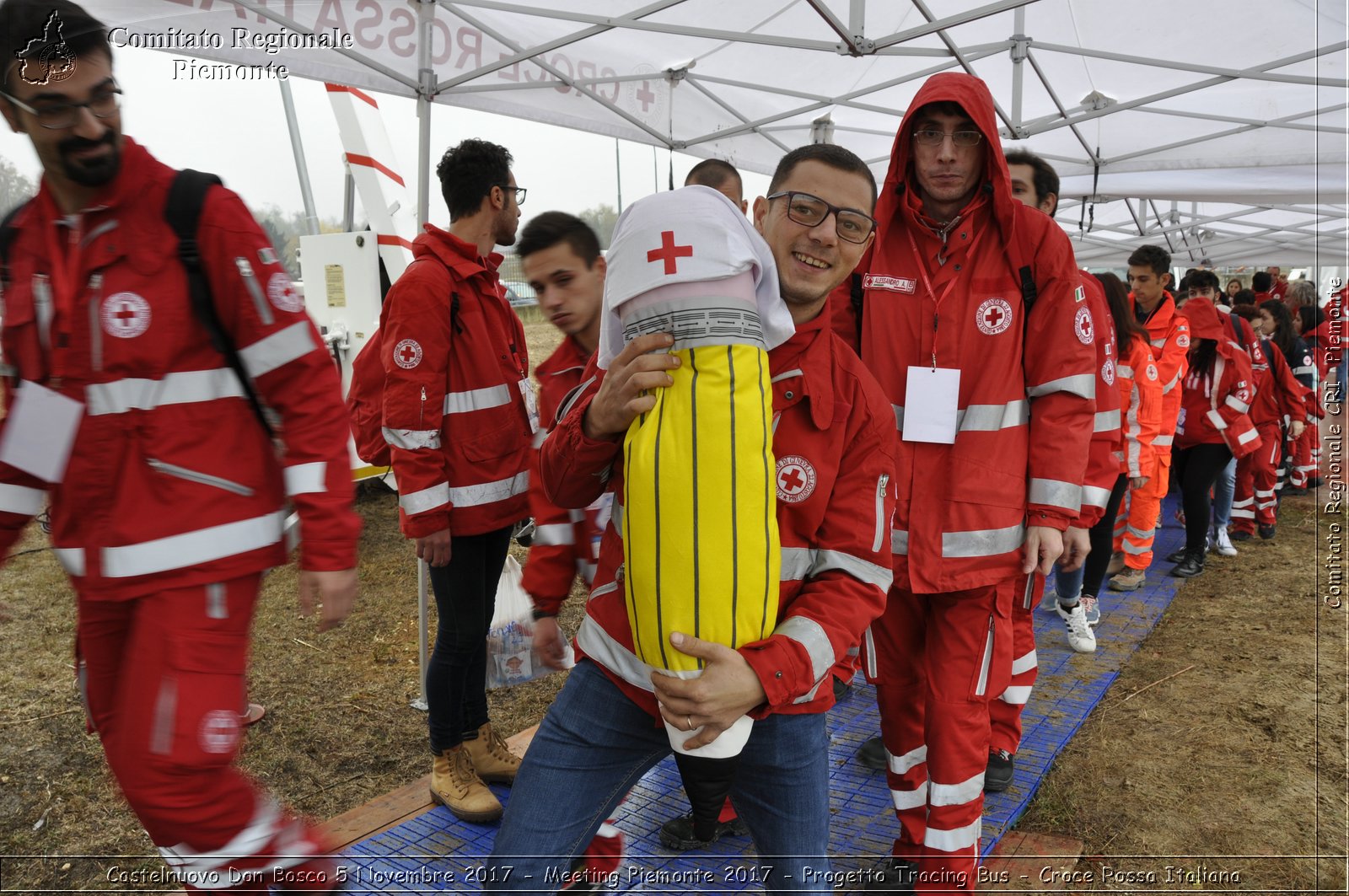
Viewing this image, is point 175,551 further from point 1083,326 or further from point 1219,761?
point 1219,761

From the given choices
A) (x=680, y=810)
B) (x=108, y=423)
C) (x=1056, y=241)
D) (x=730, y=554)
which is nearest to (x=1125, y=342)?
(x=1056, y=241)

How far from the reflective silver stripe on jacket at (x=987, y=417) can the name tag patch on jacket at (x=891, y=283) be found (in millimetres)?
380

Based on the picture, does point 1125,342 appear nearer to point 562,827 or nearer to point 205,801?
point 562,827

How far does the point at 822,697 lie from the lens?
1.82m

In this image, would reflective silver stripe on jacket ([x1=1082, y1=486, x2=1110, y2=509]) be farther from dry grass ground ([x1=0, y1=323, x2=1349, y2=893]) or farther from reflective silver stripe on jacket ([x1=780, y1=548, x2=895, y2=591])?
reflective silver stripe on jacket ([x1=780, y1=548, x2=895, y2=591])

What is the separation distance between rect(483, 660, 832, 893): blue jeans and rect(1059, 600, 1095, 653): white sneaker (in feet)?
12.7

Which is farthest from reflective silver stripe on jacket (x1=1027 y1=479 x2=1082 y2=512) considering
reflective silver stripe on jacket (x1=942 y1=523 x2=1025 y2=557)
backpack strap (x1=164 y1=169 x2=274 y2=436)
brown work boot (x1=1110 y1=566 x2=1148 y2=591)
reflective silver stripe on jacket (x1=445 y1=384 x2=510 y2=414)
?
brown work boot (x1=1110 y1=566 x2=1148 y2=591)

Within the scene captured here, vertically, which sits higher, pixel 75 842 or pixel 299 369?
pixel 299 369

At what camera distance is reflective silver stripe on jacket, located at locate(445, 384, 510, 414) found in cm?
299

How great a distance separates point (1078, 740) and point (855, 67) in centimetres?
537

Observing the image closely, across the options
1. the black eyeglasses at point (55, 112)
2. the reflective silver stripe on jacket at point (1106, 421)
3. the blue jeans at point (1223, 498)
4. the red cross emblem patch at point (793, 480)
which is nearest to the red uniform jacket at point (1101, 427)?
the reflective silver stripe on jacket at point (1106, 421)

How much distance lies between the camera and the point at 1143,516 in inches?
248

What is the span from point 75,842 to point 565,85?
471 cm

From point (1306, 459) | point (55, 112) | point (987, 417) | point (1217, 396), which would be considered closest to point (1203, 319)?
point (1217, 396)
